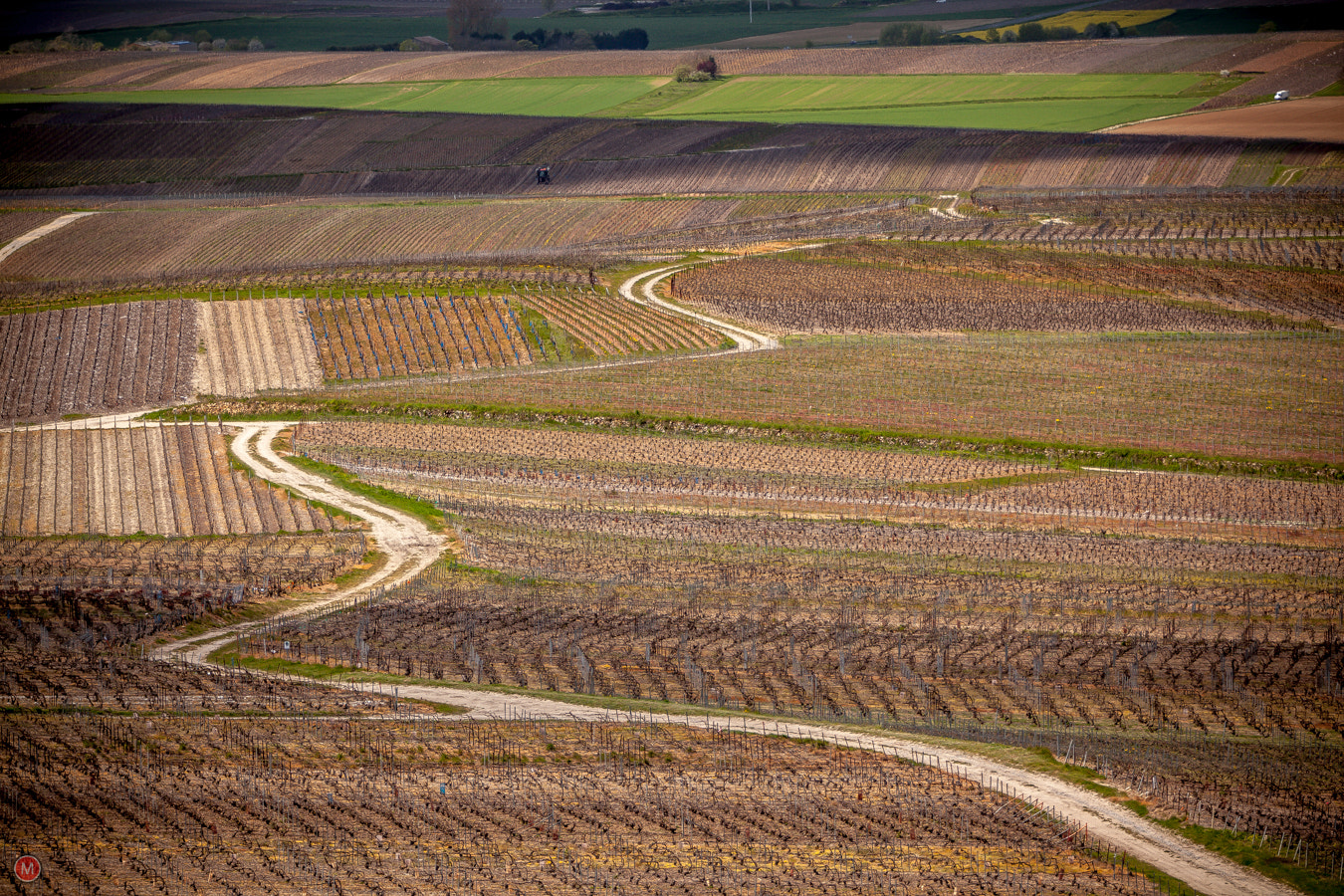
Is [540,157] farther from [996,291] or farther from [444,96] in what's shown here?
[996,291]

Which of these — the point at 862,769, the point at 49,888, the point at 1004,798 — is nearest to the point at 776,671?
the point at 862,769

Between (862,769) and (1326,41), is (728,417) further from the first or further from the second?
(1326,41)

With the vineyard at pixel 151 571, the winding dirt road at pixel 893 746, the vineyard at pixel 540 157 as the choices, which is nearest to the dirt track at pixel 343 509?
the winding dirt road at pixel 893 746

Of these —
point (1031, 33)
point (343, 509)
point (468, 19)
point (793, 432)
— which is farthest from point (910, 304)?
point (468, 19)

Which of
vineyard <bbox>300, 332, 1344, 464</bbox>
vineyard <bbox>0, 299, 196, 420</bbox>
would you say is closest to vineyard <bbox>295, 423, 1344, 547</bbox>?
vineyard <bbox>300, 332, 1344, 464</bbox>

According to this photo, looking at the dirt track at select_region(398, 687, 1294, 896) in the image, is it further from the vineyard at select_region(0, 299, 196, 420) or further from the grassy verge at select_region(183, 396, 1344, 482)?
the vineyard at select_region(0, 299, 196, 420)

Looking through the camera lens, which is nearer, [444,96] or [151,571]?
[151,571]
